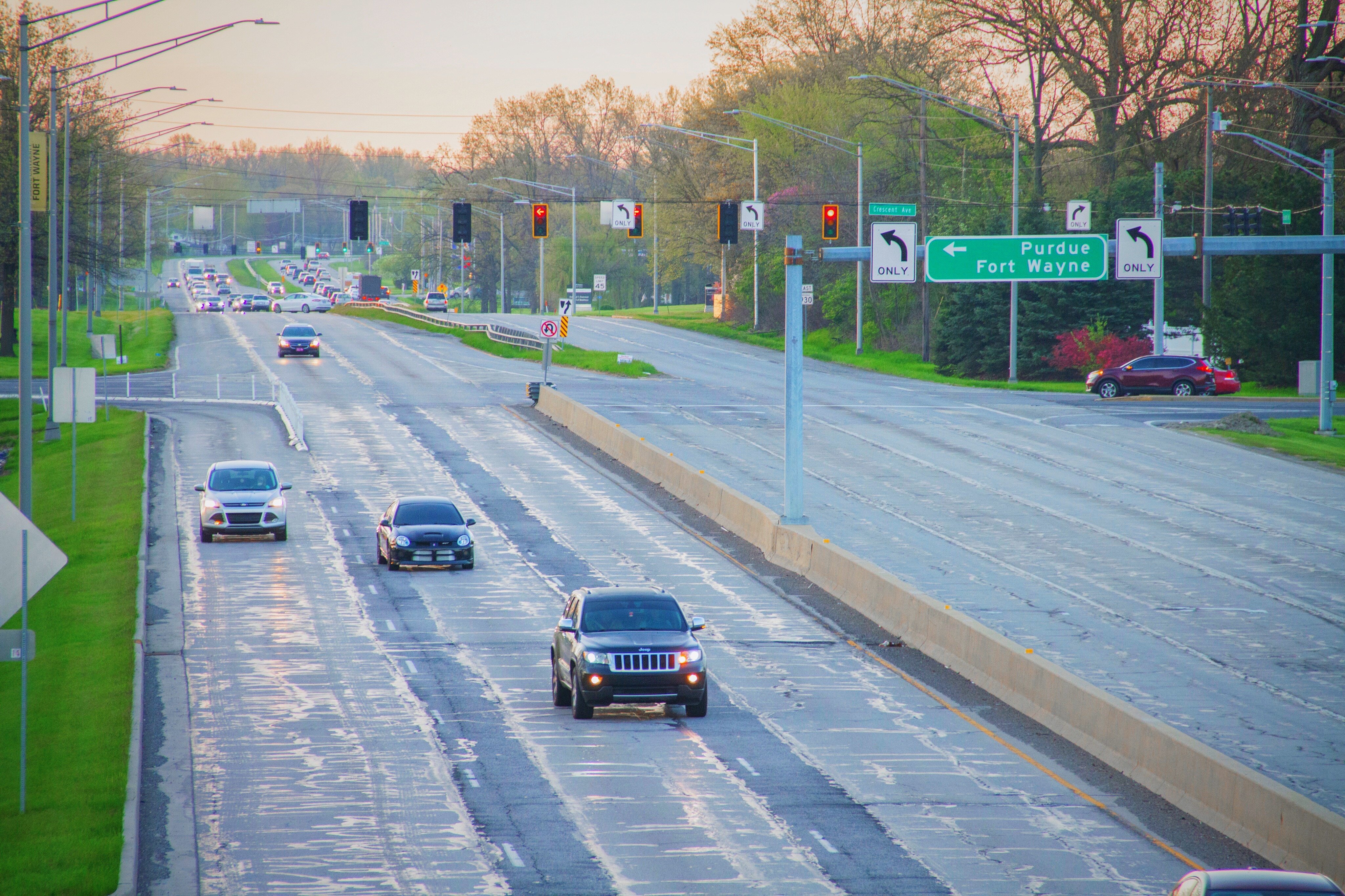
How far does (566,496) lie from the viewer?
119 ft

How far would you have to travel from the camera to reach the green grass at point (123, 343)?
6341 cm

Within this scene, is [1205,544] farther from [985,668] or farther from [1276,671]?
[985,668]

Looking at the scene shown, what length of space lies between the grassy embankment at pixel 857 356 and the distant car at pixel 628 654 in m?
44.4

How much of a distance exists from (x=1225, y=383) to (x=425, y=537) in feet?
127

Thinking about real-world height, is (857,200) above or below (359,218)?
above

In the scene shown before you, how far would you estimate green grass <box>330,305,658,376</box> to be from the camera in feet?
209

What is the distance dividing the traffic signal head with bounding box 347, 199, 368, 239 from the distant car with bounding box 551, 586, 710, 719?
2729 cm

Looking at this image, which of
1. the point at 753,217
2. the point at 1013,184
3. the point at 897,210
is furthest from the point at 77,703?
the point at 1013,184

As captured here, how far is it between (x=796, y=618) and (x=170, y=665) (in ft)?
31.8

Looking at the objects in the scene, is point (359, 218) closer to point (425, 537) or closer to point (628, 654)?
point (425, 537)

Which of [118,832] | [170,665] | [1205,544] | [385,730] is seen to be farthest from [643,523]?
[118,832]

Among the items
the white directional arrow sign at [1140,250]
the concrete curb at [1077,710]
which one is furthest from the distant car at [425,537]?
the white directional arrow sign at [1140,250]

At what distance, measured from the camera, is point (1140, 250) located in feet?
97.6

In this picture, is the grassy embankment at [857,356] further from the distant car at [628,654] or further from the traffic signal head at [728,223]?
the distant car at [628,654]
